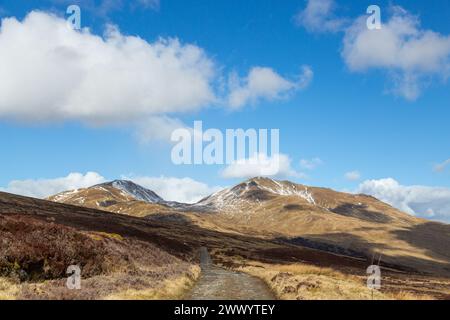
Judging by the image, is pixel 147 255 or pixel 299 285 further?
pixel 147 255

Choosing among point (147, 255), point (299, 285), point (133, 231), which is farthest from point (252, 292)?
point (133, 231)

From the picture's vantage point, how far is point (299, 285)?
28.8 metres

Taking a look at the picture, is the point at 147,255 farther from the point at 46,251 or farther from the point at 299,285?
the point at 299,285

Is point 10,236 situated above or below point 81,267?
above

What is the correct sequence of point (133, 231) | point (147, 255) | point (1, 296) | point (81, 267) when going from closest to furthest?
point (1, 296), point (81, 267), point (147, 255), point (133, 231)

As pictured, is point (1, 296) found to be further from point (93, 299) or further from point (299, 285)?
point (299, 285)
